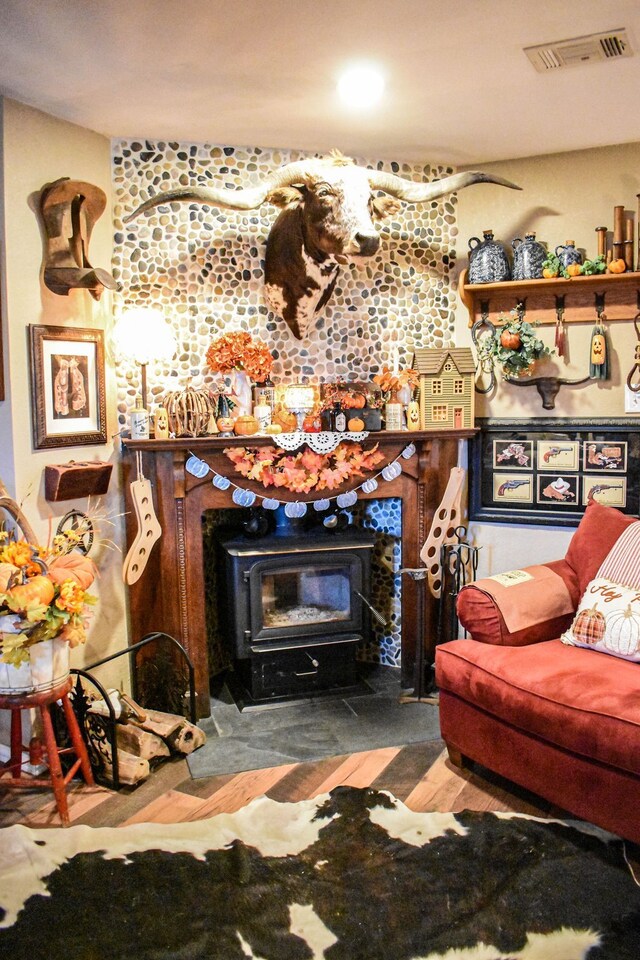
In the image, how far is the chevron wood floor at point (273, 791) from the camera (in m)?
2.60

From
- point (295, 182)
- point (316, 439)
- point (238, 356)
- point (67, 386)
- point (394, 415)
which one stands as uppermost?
point (295, 182)

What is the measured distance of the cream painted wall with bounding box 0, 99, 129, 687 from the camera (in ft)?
9.21

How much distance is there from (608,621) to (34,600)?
6.78 ft

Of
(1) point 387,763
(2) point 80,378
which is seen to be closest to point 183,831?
(1) point 387,763

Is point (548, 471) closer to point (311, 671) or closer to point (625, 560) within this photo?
point (625, 560)

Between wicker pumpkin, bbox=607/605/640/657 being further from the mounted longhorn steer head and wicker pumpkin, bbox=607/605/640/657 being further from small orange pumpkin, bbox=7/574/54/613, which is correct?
small orange pumpkin, bbox=7/574/54/613

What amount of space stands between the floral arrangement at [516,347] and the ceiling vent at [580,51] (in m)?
1.18

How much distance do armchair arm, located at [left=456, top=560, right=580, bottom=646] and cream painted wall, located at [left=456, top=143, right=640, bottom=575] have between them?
682mm

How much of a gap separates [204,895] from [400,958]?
23.9 inches

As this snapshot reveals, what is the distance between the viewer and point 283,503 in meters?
3.48

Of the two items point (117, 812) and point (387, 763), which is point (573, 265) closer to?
point (387, 763)

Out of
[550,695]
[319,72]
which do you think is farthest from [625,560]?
[319,72]

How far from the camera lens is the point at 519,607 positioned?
2.90 m

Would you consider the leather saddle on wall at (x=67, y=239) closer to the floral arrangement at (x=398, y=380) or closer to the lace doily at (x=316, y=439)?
the lace doily at (x=316, y=439)
